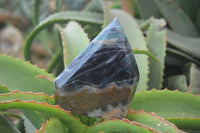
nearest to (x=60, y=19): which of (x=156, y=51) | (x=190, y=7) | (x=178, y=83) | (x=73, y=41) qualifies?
(x=73, y=41)

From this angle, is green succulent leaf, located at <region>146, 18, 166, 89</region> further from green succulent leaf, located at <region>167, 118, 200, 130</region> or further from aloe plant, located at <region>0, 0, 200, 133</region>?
green succulent leaf, located at <region>167, 118, 200, 130</region>

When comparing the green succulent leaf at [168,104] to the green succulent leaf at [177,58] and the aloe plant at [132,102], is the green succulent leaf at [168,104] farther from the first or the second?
the green succulent leaf at [177,58]

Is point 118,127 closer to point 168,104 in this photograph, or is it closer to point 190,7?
point 168,104

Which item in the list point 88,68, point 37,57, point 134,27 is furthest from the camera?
point 37,57

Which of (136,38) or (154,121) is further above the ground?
(136,38)

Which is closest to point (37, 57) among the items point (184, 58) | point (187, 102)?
point (184, 58)

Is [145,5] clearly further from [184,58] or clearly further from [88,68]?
[88,68]
